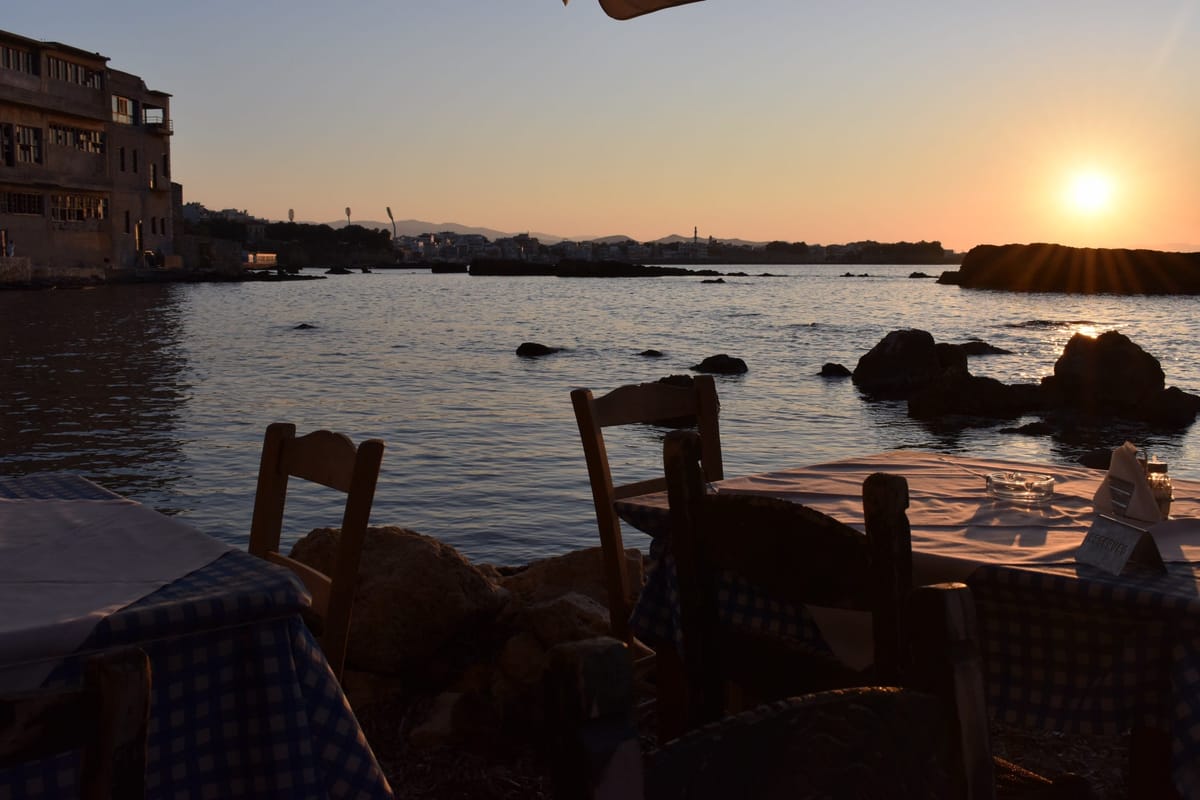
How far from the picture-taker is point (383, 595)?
425cm

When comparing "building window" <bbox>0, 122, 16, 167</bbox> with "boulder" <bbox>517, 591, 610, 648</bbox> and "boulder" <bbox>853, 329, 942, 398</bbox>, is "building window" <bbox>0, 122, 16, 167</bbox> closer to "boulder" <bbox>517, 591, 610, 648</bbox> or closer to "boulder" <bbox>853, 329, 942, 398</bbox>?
"boulder" <bbox>853, 329, 942, 398</bbox>

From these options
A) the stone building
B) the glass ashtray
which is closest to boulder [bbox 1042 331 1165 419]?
the glass ashtray

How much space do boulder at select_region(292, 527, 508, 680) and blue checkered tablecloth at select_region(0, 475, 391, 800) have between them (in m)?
2.29

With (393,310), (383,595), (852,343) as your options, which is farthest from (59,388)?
(393,310)

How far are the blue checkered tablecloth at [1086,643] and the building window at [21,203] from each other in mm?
57824

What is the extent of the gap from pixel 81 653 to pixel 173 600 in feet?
0.59

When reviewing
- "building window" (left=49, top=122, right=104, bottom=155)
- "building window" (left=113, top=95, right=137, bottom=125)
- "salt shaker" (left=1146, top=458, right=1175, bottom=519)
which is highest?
"building window" (left=113, top=95, right=137, bottom=125)

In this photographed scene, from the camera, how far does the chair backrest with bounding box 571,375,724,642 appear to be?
366cm

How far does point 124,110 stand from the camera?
62656mm

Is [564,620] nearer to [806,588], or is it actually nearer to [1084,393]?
[806,588]

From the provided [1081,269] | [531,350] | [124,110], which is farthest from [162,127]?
[1081,269]

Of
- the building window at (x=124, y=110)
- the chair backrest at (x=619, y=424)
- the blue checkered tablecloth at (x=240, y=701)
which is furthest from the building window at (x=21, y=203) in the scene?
the blue checkered tablecloth at (x=240, y=701)

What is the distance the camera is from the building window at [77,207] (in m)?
55.6

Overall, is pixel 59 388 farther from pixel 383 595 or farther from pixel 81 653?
pixel 81 653
